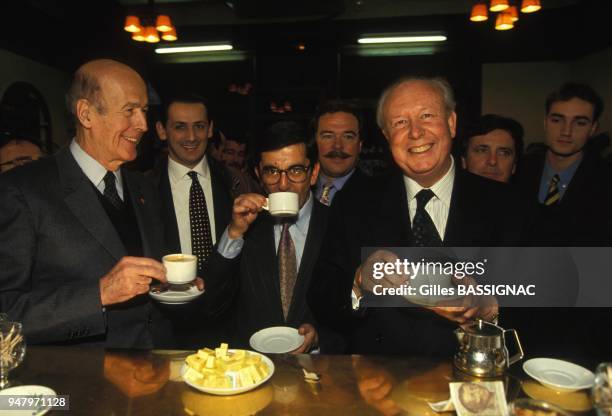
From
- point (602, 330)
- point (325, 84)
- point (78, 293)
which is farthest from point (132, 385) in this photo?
point (325, 84)

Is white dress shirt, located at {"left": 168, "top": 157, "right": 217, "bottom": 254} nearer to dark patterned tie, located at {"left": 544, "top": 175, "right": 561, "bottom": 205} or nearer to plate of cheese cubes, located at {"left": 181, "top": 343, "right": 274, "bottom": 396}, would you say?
plate of cheese cubes, located at {"left": 181, "top": 343, "right": 274, "bottom": 396}

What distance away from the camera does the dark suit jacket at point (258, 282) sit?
2217mm

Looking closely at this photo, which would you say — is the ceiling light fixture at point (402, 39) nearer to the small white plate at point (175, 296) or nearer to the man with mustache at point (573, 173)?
the man with mustache at point (573, 173)

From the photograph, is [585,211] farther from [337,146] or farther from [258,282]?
[258,282]

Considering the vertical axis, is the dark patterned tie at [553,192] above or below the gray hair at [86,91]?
below

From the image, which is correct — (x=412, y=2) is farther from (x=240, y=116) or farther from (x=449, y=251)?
(x=449, y=251)

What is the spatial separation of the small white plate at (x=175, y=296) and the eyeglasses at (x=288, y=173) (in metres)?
0.83

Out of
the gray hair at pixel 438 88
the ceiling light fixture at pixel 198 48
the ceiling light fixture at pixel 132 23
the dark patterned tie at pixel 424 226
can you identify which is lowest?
the dark patterned tie at pixel 424 226

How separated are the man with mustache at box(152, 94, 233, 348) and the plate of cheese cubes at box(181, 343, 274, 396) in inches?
53.7

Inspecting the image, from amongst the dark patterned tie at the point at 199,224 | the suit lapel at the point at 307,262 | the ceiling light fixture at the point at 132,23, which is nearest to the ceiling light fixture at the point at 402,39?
the ceiling light fixture at the point at 132,23

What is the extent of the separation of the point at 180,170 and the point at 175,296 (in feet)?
5.57

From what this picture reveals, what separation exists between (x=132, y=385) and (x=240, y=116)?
7.56 meters

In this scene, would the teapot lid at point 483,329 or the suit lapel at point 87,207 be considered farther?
the suit lapel at point 87,207

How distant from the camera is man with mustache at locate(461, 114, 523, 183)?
330 cm
